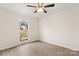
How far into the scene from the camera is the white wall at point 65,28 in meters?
2.64

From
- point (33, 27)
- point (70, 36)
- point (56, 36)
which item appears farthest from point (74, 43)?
point (33, 27)

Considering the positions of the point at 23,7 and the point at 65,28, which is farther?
the point at 65,28

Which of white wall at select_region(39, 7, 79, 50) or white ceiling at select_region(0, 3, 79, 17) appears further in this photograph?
white wall at select_region(39, 7, 79, 50)

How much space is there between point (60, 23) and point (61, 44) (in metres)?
0.78

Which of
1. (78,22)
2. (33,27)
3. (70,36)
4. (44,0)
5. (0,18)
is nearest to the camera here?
(44,0)

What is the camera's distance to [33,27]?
1492 millimetres

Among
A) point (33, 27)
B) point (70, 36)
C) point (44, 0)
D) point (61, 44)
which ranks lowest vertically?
point (61, 44)

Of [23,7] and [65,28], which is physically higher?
[23,7]

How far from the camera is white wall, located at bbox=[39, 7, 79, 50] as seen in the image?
2.64 meters

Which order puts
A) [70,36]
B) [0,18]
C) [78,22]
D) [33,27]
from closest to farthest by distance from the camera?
[33,27], [0,18], [78,22], [70,36]

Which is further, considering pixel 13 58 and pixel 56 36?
pixel 56 36

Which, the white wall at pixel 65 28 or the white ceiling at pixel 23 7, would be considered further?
the white wall at pixel 65 28

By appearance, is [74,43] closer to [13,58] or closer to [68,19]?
[68,19]

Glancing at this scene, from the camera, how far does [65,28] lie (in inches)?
112
